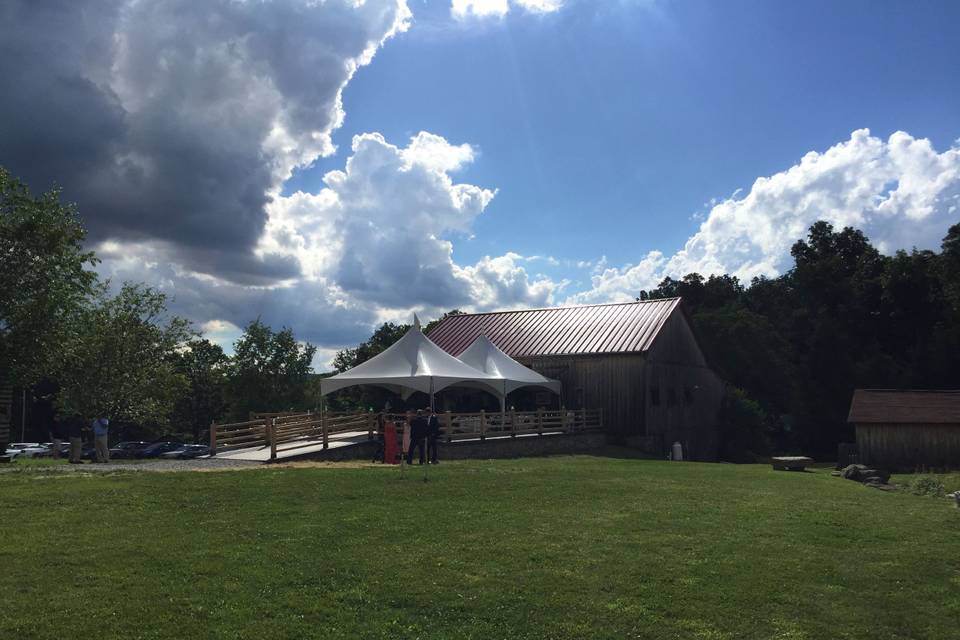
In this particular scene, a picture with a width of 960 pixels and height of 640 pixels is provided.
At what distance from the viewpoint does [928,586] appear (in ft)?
29.3

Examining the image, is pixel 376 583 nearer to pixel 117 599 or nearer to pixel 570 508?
pixel 117 599

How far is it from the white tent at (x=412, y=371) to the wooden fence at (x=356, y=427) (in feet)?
3.82

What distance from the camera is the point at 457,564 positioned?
917cm

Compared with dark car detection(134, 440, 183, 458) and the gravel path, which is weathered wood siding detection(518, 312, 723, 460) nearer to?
the gravel path

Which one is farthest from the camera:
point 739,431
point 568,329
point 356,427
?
point 739,431

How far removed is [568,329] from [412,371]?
46.4 ft

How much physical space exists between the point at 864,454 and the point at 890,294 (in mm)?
24363

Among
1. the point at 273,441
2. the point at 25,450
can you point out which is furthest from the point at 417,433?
the point at 25,450

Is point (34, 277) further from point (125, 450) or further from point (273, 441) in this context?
point (125, 450)

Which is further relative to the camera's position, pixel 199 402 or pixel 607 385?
pixel 199 402

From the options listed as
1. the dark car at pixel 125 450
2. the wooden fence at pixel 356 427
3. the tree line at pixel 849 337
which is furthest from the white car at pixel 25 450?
the tree line at pixel 849 337

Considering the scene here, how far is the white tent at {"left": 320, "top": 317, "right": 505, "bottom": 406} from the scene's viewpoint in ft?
87.6

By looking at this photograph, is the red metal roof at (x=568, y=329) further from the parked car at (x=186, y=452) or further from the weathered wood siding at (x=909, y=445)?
the parked car at (x=186, y=452)

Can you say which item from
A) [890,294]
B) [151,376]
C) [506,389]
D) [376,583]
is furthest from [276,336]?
[376,583]
